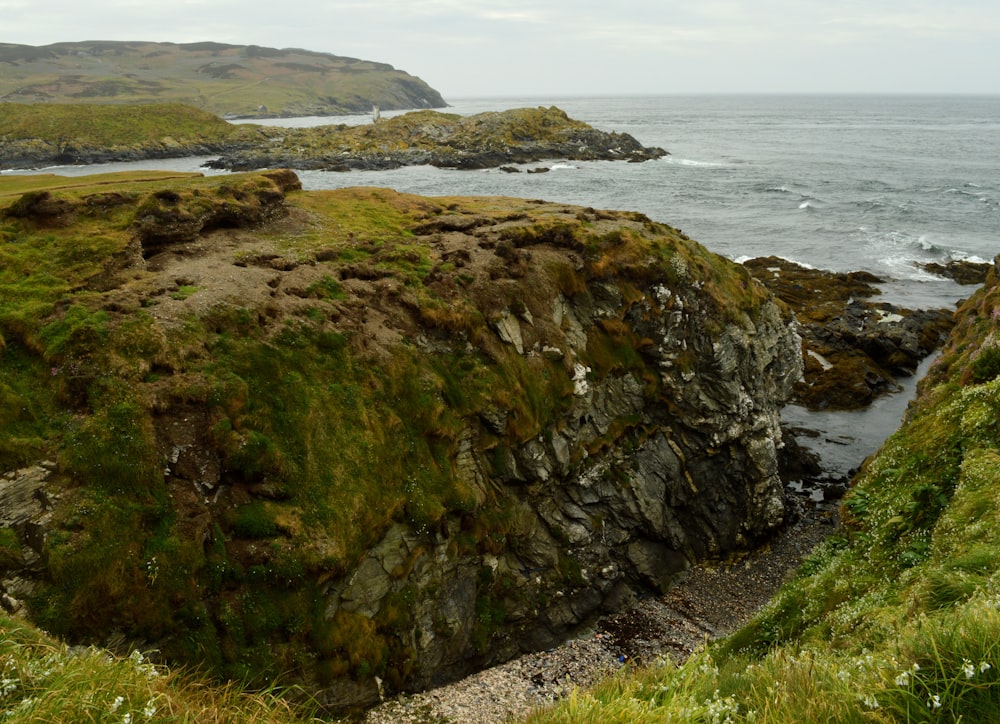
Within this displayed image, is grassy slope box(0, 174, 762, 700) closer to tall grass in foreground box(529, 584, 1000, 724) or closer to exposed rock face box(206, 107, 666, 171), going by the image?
tall grass in foreground box(529, 584, 1000, 724)

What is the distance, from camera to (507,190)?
90250 mm

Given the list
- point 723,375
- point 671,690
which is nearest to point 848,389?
point 723,375

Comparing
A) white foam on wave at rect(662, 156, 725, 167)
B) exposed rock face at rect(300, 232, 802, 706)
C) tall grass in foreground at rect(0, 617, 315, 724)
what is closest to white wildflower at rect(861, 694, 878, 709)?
tall grass in foreground at rect(0, 617, 315, 724)

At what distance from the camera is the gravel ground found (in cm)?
1977

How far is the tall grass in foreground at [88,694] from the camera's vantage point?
274 inches

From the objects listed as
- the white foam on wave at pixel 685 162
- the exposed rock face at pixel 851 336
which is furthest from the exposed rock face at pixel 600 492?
the white foam on wave at pixel 685 162

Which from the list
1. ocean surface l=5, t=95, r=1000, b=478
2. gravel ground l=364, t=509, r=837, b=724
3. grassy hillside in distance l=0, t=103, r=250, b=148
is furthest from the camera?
grassy hillside in distance l=0, t=103, r=250, b=148

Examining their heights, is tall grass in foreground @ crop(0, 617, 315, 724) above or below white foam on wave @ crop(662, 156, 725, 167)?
below

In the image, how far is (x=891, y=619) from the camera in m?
10.5

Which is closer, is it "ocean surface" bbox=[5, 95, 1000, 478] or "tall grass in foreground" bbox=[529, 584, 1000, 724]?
"tall grass in foreground" bbox=[529, 584, 1000, 724]

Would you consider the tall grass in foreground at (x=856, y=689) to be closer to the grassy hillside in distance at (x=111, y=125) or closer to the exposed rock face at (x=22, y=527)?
the exposed rock face at (x=22, y=527)

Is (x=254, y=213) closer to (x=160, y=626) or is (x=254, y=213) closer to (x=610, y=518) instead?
(x=160, y=626)

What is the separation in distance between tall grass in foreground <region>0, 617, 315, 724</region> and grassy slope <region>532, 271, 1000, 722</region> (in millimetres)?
4575

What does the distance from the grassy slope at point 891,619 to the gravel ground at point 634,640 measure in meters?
6.49
